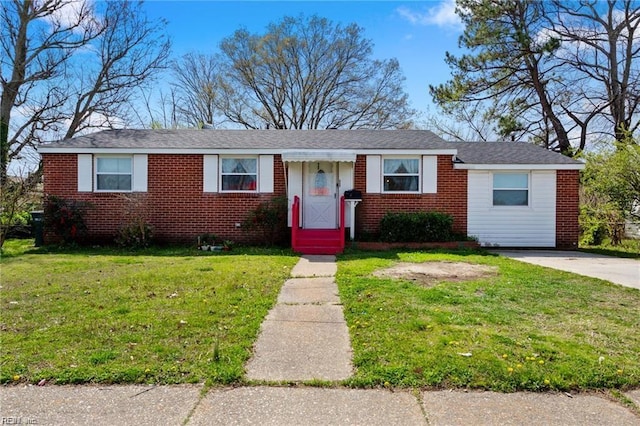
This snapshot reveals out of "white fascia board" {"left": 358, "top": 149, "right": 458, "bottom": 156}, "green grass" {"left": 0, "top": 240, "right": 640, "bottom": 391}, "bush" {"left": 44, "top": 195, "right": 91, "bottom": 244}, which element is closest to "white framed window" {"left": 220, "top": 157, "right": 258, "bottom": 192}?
"white fascia board" {"left": 358, "top": 149, "right": 458, "bottom": 156}

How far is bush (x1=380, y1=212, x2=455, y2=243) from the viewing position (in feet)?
38.7

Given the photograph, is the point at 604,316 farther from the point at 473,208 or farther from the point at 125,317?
the point at 473,208

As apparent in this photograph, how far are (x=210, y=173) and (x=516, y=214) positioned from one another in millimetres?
9664

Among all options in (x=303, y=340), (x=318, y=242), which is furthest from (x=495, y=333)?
(x=318, y=242)

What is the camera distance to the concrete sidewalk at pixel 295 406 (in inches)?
103

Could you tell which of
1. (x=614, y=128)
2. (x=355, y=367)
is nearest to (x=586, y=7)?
(x=614, y=128)

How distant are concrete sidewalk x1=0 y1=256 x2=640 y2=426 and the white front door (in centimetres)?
937

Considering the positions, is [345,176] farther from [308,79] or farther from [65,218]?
[308,79]

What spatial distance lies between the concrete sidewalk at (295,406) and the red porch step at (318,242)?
7572 millimetres

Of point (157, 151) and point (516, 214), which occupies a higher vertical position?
point (157, 151)

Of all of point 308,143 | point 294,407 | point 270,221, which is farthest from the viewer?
point 308,143

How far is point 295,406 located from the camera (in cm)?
278

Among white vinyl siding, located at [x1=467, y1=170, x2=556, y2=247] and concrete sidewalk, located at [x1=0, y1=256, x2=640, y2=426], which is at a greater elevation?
white vinyl siding, located at [x1=467, y1=170, x2=556, y2=247]

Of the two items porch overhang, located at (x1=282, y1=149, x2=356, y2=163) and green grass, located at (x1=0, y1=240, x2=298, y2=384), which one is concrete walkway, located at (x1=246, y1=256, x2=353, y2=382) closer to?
green grass, located at (x1=0, y1=240, x2=298, y2=384)
